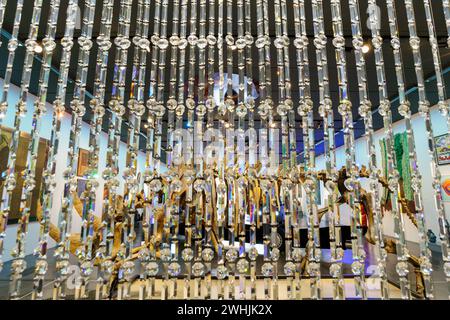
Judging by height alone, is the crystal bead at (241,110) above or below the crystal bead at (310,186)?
above

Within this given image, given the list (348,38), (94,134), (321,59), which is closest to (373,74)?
(348,38)

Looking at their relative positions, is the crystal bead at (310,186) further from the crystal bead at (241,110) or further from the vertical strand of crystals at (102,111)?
the vertical strand of crystals at (102,111)

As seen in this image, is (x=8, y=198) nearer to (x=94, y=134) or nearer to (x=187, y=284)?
(x=94, y=134)

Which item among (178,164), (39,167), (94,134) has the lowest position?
(178,164)

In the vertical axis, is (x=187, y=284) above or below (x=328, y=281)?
above

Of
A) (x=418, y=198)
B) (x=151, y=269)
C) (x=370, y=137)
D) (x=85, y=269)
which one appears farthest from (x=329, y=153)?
(x=85, y=269)

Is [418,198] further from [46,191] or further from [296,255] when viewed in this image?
[46,191]

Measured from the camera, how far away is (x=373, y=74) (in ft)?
10.4

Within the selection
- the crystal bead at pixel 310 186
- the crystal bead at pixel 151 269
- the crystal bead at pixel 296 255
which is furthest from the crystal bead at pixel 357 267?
the crystal bead at pixel 151 269

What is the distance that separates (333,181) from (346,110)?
34 centimetres

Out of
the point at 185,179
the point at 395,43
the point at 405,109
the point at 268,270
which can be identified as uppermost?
the point at 395,43

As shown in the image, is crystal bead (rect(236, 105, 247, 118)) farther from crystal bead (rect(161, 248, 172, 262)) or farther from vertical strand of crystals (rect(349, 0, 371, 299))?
crystal bead (rect(161, 248, 172, 262))

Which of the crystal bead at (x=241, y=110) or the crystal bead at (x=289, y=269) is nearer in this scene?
the crystal bead at (x=289, y=269)

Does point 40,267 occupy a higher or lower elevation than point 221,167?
Result: lower
